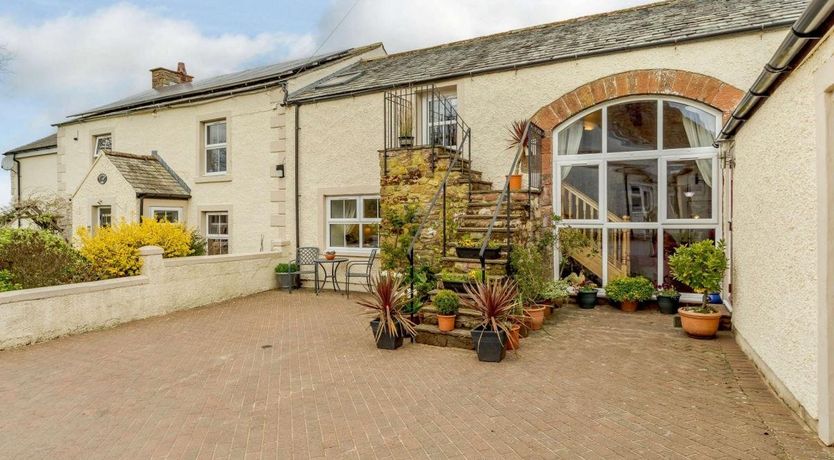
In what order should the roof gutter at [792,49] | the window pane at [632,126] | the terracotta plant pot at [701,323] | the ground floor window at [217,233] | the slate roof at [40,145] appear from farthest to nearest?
the slate roof at [40,145], the ground floor window at [217,233], the window pane at [632,126], the terracotta plant pot at [701,323], the roof gutter at [792,49]

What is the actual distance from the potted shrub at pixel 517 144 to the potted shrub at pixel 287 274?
221 inches

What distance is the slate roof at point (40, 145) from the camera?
17244 millimetres

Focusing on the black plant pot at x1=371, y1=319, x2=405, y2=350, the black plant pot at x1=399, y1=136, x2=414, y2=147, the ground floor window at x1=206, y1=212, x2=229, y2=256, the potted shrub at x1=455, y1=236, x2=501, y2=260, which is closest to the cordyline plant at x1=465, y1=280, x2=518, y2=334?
the black plant pot at x1=371, y1=319, x2=405, y2=350

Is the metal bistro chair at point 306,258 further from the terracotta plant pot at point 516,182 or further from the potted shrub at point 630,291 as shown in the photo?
the potted shrub at point 630,291

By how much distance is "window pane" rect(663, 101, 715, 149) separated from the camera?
7.58 metres

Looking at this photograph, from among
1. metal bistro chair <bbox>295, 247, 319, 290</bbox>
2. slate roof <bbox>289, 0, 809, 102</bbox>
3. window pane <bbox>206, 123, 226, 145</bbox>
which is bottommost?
metal bistro chair <bbox>295, 247, 319, 290</bbox>

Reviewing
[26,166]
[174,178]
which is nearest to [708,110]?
[174,178]

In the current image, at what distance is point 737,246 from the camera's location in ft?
20.1

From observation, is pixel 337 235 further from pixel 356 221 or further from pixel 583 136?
pixel 583 136

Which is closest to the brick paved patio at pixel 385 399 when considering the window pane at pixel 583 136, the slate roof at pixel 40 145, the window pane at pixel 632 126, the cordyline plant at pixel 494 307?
the cordyline plant at pixel 494 307

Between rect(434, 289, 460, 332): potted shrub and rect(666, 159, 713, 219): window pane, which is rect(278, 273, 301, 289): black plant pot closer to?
rect(434, 289, 460, 332): potted shrub

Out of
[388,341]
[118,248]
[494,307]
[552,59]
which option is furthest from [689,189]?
[118,248]

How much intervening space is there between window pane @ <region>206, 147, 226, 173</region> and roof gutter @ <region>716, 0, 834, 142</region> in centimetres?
1205

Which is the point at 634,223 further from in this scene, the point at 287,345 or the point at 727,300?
the point at 287,345
